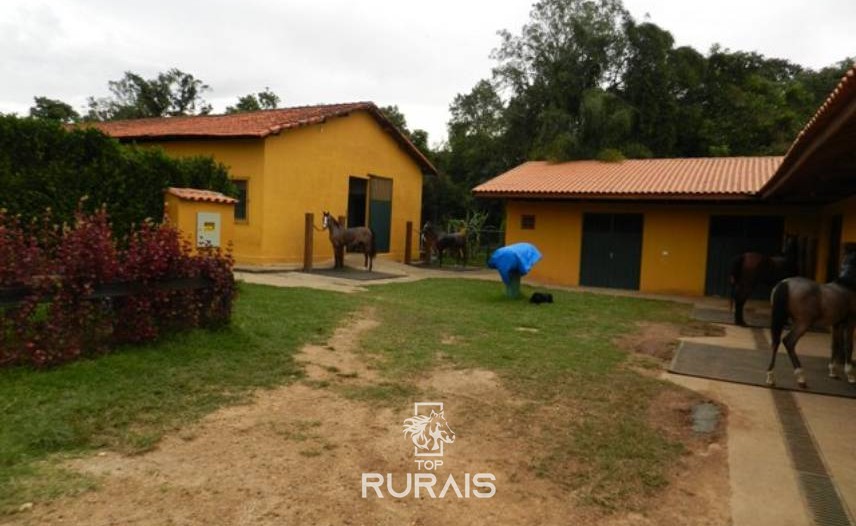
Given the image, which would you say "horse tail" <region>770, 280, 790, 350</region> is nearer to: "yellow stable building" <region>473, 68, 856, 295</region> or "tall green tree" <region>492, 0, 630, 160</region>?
"yellow stable building" <region>473, 68, 856, 295</region>

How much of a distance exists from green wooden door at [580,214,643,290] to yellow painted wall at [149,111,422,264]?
7623 millimetres

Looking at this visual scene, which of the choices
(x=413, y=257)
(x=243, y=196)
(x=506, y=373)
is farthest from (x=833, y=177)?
(x=413, y=257)

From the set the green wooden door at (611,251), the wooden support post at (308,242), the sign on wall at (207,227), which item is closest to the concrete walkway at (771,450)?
the sign on wall at (207,227)

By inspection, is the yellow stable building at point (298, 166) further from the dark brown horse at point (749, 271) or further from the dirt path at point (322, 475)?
the dark brown horse at point (749, 271)

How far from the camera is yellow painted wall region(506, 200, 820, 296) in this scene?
14586 millimetres

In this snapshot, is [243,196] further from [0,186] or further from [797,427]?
[797,427]

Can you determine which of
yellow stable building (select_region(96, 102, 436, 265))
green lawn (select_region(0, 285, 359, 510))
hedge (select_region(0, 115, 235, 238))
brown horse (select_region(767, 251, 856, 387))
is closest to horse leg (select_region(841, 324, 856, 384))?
brown horse (select_region(767, 251, 856, 387))

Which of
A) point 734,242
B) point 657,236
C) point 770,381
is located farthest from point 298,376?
point 734,242

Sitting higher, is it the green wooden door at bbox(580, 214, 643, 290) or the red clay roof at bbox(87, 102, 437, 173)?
the red clay roof at bbox(87, 102, 437, 173)

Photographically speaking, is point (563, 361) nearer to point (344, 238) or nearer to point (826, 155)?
point (826, 155)

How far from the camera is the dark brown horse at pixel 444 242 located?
19.7 meters

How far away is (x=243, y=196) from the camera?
15.3 meters

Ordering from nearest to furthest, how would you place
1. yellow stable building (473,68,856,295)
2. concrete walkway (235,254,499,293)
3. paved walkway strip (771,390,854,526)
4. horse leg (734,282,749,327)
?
1. paved walkway strip (771,390,854,526)
2. horse leg (734,282,749,327)
3. concrete walkway (235,254,499,293)
4. yellow stable building (473,68,856,295)

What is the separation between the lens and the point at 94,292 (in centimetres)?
567
